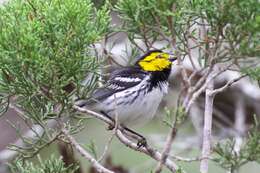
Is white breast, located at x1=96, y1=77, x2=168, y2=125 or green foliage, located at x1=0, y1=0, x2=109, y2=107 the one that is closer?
green foliage, located at x1=0, y1=0, x2=109, y2=107

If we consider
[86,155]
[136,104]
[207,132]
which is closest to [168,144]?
[86,155]

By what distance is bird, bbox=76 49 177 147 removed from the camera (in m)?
3.85

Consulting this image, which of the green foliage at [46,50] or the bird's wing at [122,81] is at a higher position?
the green foliage at [46,50]

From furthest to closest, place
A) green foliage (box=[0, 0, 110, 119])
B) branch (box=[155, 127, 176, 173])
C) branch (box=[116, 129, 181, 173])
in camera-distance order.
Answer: branch (box=[116, 129, 181, 173]) < green foliage (box=[0, 0, 110, 119]) < branch (box=[155, 127, 176, 173])

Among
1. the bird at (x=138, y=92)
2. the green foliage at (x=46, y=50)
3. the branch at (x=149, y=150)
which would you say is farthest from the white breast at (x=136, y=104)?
the green foliage at (x=46, y=50)

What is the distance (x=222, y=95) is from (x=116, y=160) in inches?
57.7

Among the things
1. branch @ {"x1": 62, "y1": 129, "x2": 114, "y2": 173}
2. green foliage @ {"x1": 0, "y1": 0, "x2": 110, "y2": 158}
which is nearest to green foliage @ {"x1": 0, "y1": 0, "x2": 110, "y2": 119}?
Answer: green foliage @ {"x1": 0, "y1": 0, "x2": 110, "y2": 158}

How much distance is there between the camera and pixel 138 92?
12.8 feet

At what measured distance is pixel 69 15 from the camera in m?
2.63

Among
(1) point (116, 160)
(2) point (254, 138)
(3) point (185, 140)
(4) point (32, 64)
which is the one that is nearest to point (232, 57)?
(2) point (254, 138)

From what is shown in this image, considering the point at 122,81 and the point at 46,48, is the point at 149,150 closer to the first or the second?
the point at 46,48

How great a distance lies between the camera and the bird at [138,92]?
12.6ft

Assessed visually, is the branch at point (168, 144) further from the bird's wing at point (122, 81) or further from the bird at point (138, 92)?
the bird's wing at point (122, 81)

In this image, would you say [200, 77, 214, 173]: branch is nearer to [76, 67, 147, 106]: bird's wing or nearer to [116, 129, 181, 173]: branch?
[116, 129, 181, 173]: branch
